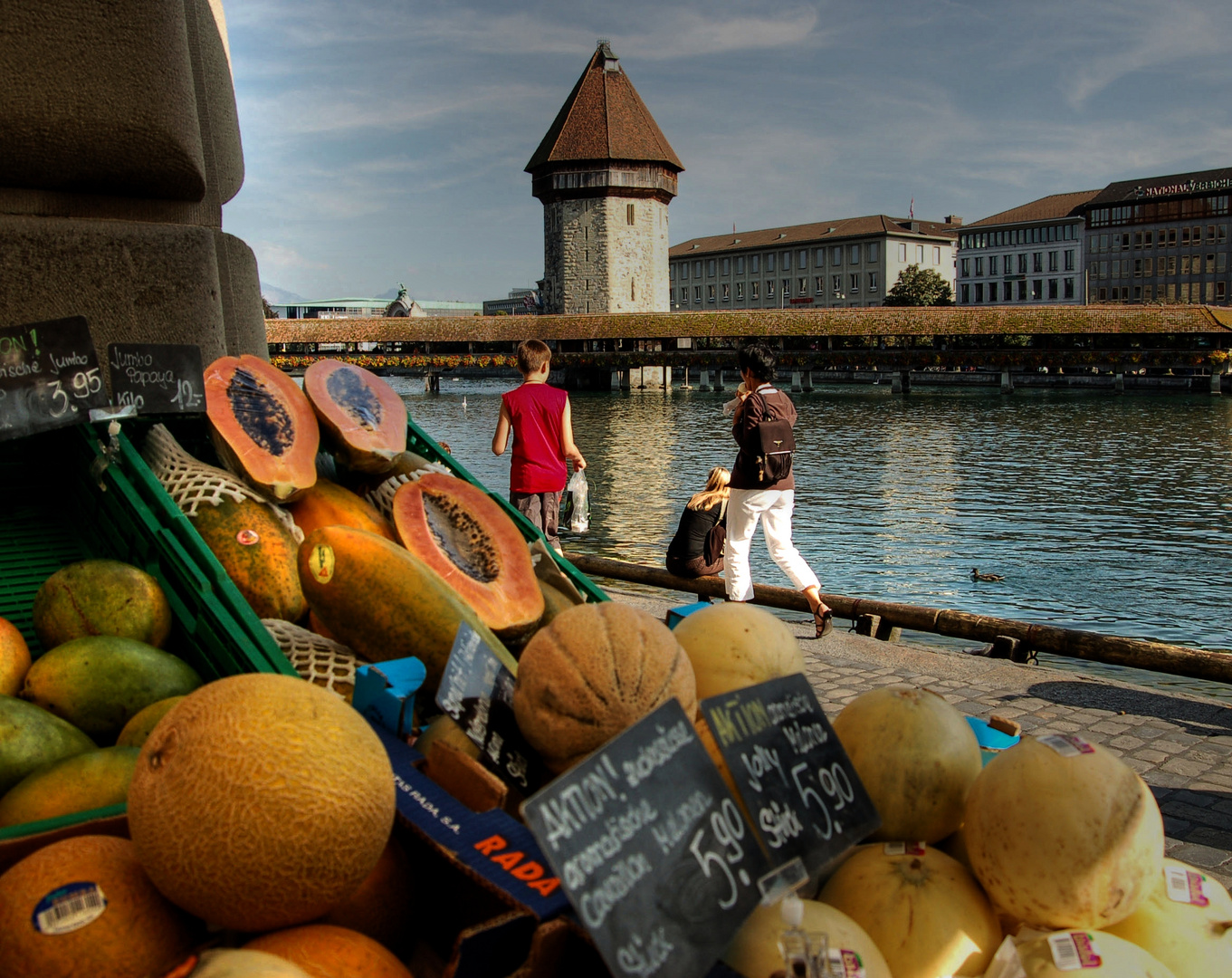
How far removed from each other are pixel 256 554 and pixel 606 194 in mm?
64231

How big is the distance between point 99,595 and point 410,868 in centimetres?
118

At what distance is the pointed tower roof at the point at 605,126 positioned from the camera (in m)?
63.8

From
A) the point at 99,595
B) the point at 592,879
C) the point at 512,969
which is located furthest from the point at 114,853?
the point at 99,595

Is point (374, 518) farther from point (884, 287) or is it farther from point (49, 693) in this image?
point (884, 287)

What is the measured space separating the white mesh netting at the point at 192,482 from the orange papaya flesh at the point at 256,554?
0.03 m

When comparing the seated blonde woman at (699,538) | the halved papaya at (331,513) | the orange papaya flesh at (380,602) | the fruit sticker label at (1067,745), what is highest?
the halved papaya at (331,513)

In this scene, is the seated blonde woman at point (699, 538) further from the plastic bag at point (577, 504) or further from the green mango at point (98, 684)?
the green mango at point (98, 684)

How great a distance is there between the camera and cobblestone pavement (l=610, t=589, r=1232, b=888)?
405 cm

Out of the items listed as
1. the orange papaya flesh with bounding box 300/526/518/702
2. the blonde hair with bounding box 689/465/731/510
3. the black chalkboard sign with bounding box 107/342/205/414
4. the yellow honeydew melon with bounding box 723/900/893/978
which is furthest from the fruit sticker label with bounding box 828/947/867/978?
the blonde hair with bounding box 689/465/731/510

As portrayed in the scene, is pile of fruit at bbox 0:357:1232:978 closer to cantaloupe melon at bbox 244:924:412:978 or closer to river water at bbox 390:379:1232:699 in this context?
cantaloupe melon at bbox 244:924:412:978

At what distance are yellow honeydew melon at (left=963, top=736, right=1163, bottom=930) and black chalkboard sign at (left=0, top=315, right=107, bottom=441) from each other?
101 inches

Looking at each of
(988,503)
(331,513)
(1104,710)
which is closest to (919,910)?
(331,513)

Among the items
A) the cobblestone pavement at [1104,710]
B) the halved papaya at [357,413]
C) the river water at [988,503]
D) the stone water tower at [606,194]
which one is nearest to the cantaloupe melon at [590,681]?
the halved papaya at [357,413]

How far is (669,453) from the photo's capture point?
24.3 meters
